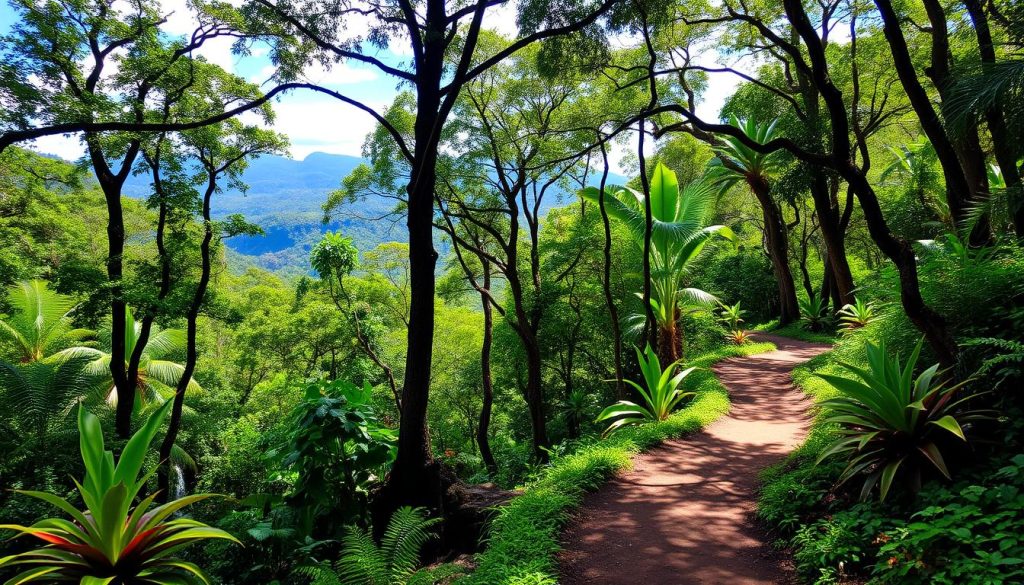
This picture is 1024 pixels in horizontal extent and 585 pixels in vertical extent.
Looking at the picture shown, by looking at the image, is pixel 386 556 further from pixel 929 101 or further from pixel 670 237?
pixel 670 237

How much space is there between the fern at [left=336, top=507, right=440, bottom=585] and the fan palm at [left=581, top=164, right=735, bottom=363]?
24.0ft

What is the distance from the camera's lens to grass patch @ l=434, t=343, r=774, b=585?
11.0 ft

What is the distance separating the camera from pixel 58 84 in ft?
23.4

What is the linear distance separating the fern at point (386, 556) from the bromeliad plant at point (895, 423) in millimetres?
3165

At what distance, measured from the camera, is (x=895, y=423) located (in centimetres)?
337

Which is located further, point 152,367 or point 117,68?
point 152,367

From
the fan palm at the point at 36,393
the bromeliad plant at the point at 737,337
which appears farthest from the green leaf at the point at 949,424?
the bromeliad plant at the point at 737,337

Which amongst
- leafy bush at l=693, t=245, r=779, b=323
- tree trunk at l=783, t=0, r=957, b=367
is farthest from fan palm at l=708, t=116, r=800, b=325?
tree trunk at l=783, t=0, r=957, b=367

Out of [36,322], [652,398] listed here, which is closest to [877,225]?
[652,398]

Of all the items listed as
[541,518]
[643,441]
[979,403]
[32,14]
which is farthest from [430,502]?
[32,14]

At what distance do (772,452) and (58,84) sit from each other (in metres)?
10.9

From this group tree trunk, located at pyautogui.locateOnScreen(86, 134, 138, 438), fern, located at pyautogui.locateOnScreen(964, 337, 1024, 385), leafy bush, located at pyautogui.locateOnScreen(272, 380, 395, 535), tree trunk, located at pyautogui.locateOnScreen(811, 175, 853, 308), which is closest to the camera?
fern, located at pyautogui.locateOnScreen(964, 337, 1024, 385)

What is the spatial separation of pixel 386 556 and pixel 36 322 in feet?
51.2

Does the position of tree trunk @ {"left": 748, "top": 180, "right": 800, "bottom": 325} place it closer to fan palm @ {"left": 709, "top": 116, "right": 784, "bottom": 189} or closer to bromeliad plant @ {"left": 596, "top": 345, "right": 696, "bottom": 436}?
fan palm @ {"left": 709, "top": 116, "right": 784, "bottom": 189}
